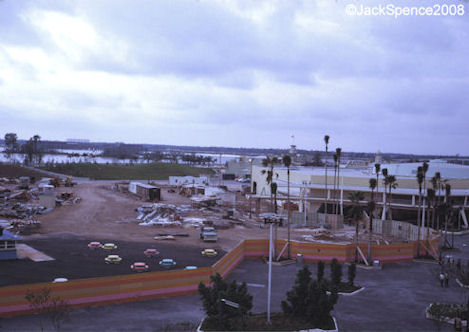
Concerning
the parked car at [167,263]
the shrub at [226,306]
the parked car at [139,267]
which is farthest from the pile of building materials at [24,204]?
the shrub at [226,306]

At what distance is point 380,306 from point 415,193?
3108cm

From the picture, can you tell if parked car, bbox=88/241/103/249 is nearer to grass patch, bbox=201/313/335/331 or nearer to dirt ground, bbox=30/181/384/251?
dirt ground, bbox=30/181/384/251

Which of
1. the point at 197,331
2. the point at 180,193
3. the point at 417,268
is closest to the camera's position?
the point at 197,331

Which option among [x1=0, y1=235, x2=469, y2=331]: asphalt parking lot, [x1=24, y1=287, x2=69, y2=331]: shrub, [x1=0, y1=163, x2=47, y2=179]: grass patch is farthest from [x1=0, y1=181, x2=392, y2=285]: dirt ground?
[x1=0, y1=163, x2=47, y2=179]: grass patch

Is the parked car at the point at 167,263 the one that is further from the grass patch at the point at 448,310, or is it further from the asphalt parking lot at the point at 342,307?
the grass patch at the point at 448,310

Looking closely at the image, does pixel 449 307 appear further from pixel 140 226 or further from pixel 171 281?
pixel 140 226

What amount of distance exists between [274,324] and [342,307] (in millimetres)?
5897

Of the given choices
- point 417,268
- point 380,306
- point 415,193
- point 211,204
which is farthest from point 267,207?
point 380,306

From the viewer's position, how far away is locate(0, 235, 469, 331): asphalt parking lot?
20.4m

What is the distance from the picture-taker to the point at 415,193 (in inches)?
2042

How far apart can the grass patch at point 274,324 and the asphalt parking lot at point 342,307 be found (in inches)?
33.0

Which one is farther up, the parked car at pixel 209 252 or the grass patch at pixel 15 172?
the grass patch at pixel 15 172

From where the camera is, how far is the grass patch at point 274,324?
1916 centimetres

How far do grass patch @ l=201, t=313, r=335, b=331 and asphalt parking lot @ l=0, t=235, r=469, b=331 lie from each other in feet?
2.75
